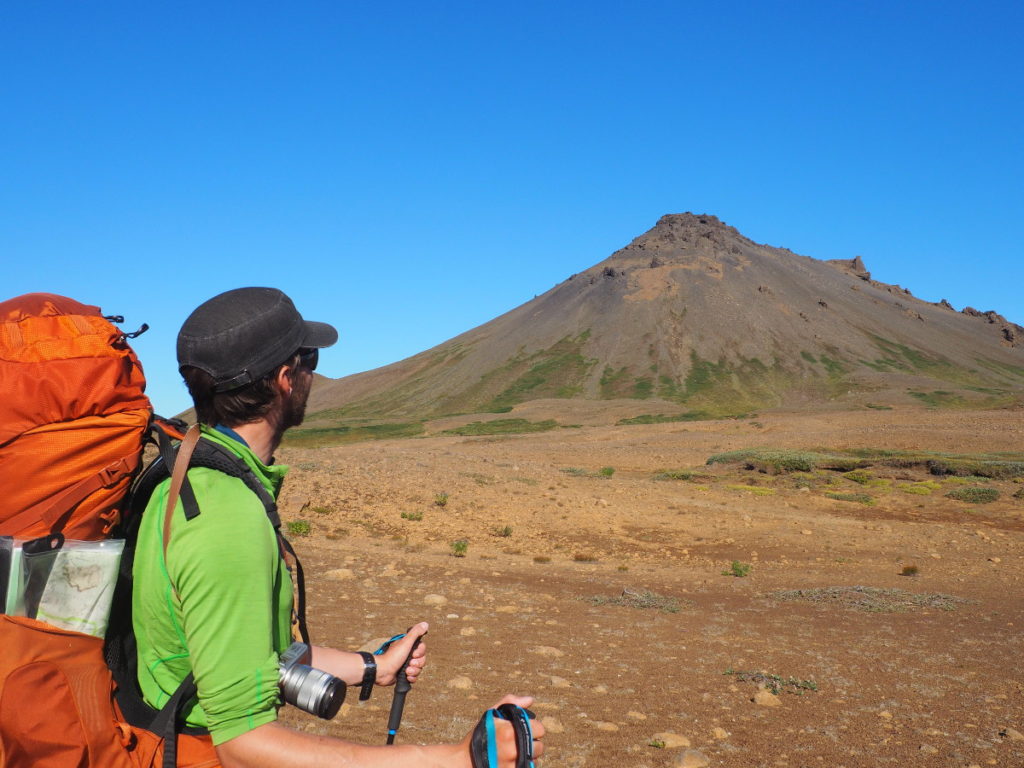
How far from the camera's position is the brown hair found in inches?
92.2

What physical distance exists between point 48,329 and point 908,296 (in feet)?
715

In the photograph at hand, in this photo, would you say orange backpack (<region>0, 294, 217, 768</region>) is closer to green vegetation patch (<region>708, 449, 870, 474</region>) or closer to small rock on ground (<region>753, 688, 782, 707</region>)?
small rock on ground (<region>753, 688, 782, 707</region>)

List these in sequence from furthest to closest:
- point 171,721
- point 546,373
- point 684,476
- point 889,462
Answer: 1. point 546,373
2. point 889,462
3. point 684,476
4. point 171,721

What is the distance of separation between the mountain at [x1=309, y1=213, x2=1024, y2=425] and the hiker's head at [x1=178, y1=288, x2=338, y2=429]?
8520 centimetres

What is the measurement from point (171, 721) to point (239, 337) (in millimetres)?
1068

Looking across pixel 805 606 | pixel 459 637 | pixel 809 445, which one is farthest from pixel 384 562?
pixel 809 445

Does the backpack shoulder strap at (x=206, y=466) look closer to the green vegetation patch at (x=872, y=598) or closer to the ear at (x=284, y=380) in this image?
the ear at (x=284, y=380)

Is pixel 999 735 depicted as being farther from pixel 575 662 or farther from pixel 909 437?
pixel 909 437

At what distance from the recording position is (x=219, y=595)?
1.91 meters

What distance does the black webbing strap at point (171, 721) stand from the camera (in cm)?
203

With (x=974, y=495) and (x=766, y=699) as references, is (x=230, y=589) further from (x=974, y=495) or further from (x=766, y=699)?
(x=974, y=495)

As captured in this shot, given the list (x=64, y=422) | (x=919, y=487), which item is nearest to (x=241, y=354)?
(x=64, y=422)

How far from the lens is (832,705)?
6297 mm

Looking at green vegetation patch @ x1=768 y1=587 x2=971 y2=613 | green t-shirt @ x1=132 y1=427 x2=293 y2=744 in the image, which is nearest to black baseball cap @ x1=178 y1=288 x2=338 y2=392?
green t-shirt @ x1=132 y1=427 x2=293 y2=744
